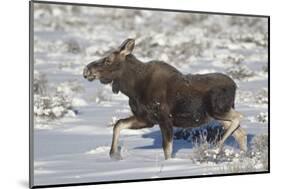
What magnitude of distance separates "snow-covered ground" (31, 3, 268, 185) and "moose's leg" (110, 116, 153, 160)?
3 cm

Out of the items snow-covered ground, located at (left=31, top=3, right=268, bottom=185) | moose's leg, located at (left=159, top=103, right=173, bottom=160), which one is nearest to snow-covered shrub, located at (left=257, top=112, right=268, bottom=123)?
snow-covered ground, located at (left=31, top=3, right=268, bottom=185)

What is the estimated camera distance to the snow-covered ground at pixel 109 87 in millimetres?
3393

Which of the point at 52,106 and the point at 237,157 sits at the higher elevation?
the point at 52,106

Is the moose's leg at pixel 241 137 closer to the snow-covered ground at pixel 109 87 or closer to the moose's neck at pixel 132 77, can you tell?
the snow-covered ground at pixel 109 87

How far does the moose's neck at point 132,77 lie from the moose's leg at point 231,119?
1.81 ft

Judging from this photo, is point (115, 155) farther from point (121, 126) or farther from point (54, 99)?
point (54, 99)

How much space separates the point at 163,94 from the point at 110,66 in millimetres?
369

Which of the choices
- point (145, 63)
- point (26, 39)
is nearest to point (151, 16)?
point (145, 63)

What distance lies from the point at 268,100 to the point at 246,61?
11.8 inches

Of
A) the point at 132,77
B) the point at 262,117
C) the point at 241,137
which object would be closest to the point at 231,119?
the point at 241,137

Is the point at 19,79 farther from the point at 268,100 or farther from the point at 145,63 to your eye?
the point at 268,100

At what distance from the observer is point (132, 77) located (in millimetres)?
3596

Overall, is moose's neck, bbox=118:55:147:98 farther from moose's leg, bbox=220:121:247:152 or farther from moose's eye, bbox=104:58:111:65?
moose's leg, bbox=220:121:247:152

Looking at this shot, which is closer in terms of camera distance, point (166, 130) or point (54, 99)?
point (54, 99)
